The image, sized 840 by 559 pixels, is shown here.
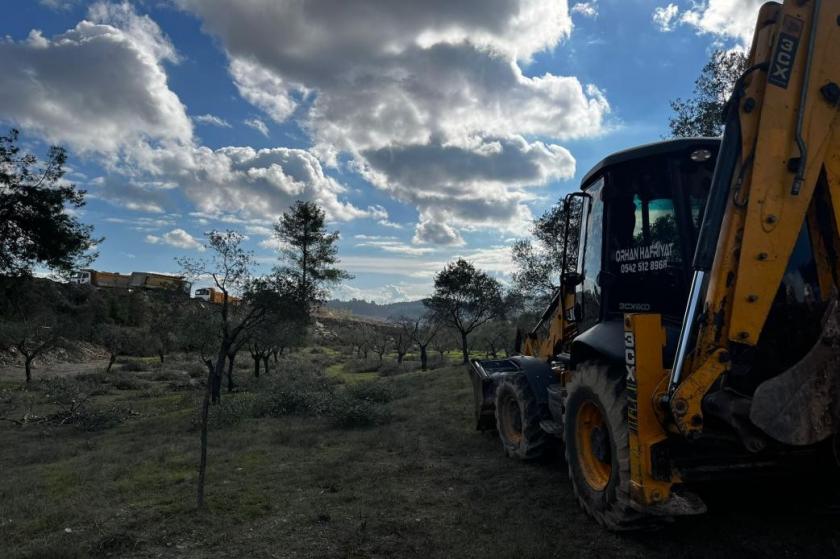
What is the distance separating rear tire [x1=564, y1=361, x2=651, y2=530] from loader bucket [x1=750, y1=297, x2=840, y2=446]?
3.84ft

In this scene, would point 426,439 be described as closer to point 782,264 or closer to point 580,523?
point 580,523

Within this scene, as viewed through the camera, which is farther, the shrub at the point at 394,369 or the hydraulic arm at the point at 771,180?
the shrub at the point at 394,369

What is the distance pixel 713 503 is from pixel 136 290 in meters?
60.8

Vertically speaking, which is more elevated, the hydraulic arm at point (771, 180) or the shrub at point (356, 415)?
the hydraulic arm at point (771, 180)

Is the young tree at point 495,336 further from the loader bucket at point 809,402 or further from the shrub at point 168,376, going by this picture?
the loader bucket at point 809,402

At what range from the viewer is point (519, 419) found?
824 cm

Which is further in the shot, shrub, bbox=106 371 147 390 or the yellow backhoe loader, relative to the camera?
shrub, bbox=106 371 147 390

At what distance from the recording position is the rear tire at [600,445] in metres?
4.46

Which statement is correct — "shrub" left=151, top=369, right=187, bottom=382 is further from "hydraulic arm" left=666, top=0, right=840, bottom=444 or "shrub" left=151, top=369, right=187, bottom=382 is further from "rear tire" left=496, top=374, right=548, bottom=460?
"hydraulic arm" left=666, top=0, right=840, bottom=444

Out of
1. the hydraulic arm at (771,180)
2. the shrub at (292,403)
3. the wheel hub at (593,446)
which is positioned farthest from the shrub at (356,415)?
the hydraulic arm at (771,180)

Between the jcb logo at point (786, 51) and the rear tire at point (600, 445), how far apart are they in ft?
8.53

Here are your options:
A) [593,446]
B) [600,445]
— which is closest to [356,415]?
[593,446]

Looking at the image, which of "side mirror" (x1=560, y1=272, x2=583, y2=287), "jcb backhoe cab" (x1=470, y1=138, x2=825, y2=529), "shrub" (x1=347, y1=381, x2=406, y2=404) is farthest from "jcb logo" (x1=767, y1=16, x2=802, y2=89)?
"shrub" (x1=347, y1=381, x2=406, y2=404)

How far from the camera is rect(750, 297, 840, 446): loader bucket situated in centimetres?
340
